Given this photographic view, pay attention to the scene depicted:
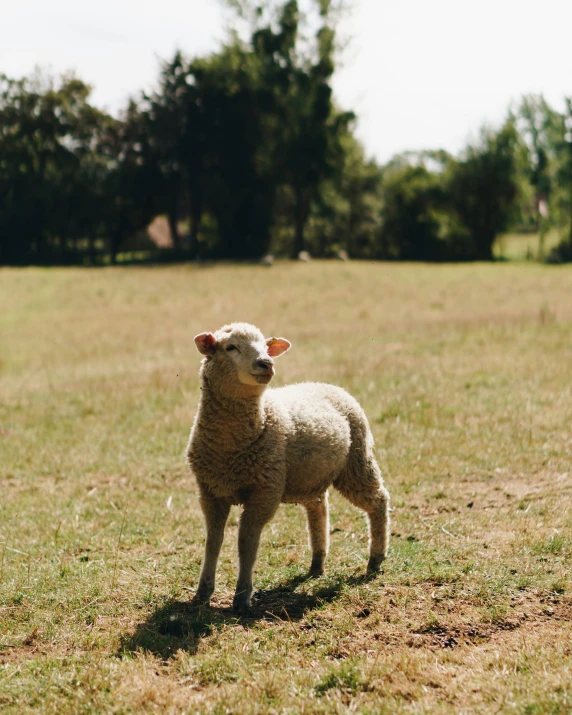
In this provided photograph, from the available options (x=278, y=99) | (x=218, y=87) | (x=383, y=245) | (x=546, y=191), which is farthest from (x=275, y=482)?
(x=546, y=191)

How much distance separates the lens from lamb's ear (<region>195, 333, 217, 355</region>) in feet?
18.0

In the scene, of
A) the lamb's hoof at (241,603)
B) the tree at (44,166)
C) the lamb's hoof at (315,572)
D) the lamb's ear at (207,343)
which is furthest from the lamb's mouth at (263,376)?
the tree at (44,166)

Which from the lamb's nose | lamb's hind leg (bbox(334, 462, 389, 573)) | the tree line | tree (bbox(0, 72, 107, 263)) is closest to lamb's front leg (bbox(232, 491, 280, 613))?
lamb's hind leg (bbox(334, 462, 389, 573))

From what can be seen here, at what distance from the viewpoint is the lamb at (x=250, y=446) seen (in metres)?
5.42

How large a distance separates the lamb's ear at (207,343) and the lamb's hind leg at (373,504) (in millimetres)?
1595

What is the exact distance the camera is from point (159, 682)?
4.35 meters

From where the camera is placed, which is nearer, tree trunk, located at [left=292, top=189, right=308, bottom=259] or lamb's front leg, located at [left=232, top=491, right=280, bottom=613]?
lamb's front leg, located at [left=232, top=491, right=280, bottom=613]

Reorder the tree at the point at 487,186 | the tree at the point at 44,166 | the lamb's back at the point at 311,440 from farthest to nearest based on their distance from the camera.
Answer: the tree at the point at 487,186
the tree at the point at 44,166
the lamb's back at the point at 311,440

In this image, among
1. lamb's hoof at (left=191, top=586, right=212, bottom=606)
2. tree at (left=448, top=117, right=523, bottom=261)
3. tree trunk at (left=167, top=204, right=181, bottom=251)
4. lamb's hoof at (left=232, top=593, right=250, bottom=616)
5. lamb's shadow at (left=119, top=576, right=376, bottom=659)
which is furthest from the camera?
tree trunk at (left=167, top=204, right=181, bottom=251)

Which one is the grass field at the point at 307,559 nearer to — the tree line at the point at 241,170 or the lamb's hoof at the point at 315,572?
the lamb's hoof at the point at 315,572

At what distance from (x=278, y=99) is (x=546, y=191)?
3382cm

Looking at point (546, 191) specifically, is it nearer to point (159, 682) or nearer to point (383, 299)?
point (383, 299)

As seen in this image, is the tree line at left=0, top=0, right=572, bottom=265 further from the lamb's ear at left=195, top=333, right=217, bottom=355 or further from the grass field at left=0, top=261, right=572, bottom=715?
the lamb's ear at left=195, top=333, right=217, bottom=355


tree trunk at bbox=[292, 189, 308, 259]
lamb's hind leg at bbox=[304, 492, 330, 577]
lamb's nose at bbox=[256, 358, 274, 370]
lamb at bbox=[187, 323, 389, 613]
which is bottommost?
lamb's hind leg at bbox=[304, 492, 330, 577]
